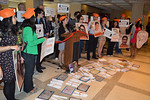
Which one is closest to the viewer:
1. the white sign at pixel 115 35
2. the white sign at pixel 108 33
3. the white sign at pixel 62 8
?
the white sign at pixel 62 8

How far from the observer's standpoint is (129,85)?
328cm

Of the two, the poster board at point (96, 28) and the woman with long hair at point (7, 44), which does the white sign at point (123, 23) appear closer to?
the poster board at point (96, 28)

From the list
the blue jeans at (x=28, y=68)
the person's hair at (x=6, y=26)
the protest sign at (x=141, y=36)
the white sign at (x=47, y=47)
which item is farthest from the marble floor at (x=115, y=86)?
the protest sign at (x=141, y=36)

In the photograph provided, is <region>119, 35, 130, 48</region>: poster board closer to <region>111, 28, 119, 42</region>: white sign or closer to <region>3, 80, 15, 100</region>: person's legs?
<region>111, 28, 119, 42</region>: white sign

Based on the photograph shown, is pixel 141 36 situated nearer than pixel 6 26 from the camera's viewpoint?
No

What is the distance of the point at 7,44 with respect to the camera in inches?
73.2

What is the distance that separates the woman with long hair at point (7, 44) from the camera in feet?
5.89

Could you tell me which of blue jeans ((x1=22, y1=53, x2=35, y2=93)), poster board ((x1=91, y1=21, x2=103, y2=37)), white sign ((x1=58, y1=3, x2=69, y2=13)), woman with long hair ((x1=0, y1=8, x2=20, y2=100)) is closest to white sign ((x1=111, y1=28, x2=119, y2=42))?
poster board ((x1=91, y1=21, x2=103, y2=37))

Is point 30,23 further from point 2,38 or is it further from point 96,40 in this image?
point 96,40

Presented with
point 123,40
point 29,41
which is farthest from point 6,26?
point 123,40

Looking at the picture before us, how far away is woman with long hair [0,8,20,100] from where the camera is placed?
1.80 meters

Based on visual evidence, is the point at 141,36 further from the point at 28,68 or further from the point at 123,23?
the point at 28,68

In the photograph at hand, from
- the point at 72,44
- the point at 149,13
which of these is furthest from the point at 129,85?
the point at 149,13

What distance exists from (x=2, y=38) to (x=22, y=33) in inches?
20.6
